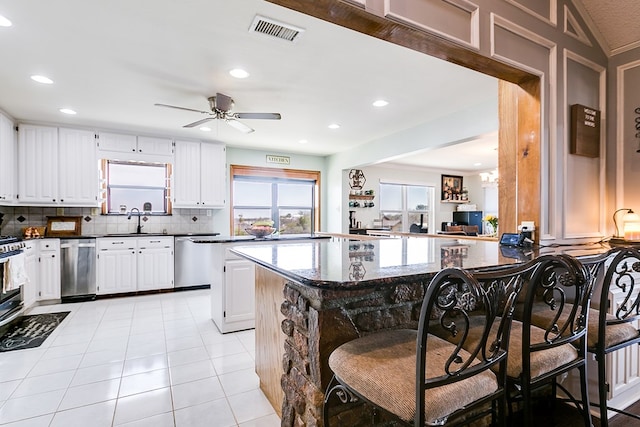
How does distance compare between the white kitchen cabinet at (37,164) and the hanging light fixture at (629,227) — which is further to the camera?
the white kitchen cabinet at (37,164)

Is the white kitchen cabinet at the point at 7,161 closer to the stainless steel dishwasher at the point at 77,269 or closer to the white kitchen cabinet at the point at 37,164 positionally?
the white kitchen cabinet at the point at 37,164

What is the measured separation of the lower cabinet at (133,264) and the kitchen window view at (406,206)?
4.83 m

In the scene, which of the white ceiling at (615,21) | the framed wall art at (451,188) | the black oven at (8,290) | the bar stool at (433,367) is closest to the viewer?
the bar stool at (433,367)

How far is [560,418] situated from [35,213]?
6453 mm

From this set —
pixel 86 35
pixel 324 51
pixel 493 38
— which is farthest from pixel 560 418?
pixel 86 35

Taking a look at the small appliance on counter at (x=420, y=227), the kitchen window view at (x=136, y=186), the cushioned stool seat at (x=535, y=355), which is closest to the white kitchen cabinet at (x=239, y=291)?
the cushioned stool seat at (x=535, y=355)

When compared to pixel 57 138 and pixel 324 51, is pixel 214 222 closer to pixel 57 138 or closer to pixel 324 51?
pixel 57 138

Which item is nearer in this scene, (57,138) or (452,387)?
(452,387)

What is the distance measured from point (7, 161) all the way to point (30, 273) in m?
1.47

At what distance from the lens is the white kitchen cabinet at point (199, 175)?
538 cm

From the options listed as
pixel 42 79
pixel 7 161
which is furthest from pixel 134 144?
pixel 42 79

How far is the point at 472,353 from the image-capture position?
94cm

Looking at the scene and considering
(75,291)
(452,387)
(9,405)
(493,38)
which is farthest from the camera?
(75,291)

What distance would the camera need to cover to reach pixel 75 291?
4.55 meters
